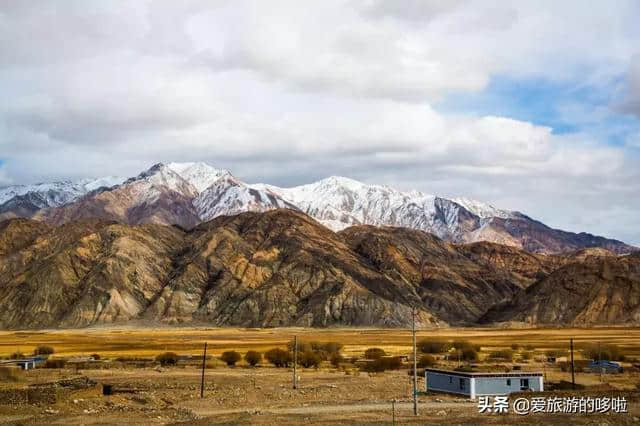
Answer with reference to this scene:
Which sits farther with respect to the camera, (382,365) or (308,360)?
(308,360)

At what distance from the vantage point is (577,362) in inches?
3408

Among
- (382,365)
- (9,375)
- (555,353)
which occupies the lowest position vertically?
(555,353)

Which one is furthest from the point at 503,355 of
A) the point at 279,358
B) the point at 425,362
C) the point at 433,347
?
the point at 279,358

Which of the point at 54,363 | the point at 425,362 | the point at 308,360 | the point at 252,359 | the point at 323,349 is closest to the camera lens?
the point at 425,362

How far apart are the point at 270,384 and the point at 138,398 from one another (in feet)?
47.3

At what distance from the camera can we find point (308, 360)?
283 feet

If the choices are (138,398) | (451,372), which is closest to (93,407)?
(138,398)

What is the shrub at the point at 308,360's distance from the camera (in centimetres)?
8544

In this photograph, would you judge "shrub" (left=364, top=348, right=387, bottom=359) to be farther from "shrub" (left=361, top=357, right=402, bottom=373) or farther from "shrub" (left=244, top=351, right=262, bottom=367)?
"shrub" (left=244, top=351, right=262, bottom=367)

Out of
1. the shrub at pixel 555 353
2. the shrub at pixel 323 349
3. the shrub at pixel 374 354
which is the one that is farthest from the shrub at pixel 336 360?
the shrub at pixel 555 353

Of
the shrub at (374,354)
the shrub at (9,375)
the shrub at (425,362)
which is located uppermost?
the shrub at (9,375)

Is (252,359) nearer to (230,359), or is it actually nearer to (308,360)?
(230,359)

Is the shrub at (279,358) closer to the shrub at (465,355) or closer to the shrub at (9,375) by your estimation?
the shrub at (465,355)

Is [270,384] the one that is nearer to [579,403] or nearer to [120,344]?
[579,403]
